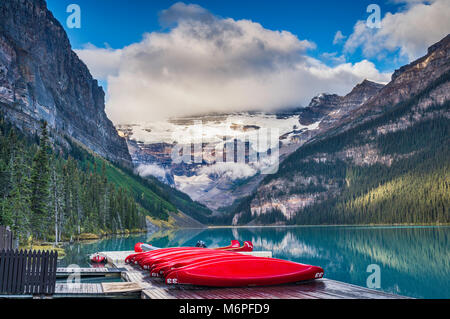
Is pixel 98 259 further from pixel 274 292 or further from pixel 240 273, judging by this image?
pixel 274 292

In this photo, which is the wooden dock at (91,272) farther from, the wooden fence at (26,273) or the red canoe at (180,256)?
the wooden fence at (26,273)

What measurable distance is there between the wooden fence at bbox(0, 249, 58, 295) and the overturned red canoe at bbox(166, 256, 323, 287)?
416 centimetres

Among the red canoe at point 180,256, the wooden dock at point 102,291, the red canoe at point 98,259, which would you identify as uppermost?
the red canoe at point 180,256

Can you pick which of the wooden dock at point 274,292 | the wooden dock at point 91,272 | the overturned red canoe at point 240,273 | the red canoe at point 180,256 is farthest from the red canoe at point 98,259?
the overturned red canoe at point 240,273

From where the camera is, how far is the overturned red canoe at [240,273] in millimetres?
15312

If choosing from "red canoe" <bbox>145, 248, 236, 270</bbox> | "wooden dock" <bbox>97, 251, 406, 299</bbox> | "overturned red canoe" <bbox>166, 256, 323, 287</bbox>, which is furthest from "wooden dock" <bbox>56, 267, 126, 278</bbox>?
"overturned red canoe" <bbox>166, 256, 323, 287</bbox>

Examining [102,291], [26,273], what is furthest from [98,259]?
[26,273]

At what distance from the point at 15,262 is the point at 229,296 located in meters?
7.54

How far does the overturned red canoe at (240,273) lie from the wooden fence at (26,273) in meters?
4.16

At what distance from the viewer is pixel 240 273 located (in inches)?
621
